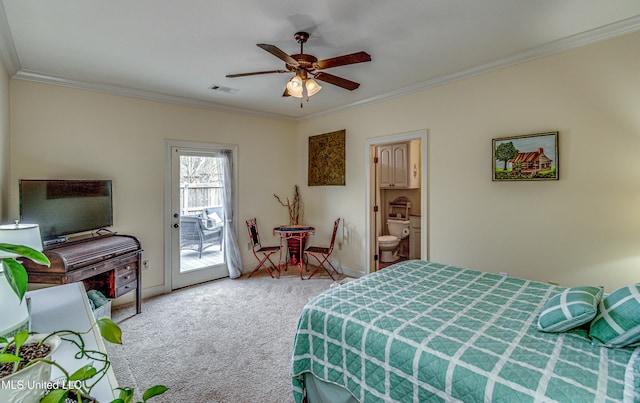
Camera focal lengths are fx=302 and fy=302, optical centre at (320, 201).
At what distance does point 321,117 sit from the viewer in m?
5.07

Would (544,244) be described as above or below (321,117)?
below

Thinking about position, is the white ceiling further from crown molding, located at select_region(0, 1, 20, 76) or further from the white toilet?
the white toilet

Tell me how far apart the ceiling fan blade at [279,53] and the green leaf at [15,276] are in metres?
1.78

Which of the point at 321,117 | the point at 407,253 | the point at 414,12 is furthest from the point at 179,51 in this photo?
the point at 407,253

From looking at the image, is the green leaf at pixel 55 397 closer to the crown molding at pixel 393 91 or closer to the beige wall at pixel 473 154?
the crown molding at pixel 393 91

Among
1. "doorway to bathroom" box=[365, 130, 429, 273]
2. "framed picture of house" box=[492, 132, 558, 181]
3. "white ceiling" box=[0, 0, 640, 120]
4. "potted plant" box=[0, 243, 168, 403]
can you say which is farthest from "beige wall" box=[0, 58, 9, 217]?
"framed picture of house" box=[492, 132, 558, 181]

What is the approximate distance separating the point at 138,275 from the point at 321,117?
348cm

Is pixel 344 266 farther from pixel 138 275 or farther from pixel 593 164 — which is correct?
pixel 593 164

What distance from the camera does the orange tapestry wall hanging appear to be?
15.6ft

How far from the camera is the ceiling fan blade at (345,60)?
7.02 feet

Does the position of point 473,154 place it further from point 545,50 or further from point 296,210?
point 296,210

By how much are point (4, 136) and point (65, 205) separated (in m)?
0.78

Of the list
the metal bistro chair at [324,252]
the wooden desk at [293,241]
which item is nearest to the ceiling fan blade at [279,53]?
the metal bistro chair at [324,252]

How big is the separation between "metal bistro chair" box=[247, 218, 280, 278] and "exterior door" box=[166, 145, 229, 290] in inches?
17.0
